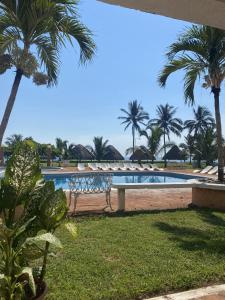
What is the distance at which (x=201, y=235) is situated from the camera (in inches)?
208

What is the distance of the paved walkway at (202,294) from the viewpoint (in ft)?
9.85

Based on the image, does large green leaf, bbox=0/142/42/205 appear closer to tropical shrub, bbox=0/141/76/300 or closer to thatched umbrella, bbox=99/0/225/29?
tropical shrub, bbox=0/141/76/300

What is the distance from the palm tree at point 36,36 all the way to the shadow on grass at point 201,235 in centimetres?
359

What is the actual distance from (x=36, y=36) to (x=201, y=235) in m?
5.05

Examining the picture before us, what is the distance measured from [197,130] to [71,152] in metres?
16.8

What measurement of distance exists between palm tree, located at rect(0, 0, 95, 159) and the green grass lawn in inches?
113

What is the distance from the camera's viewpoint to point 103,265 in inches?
150

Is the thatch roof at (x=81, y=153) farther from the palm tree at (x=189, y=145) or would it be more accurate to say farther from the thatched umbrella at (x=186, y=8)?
the thatched umbrella at (x=186, y=8)

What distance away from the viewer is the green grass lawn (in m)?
3.22


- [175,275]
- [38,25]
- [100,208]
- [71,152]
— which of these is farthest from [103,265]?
[71,152]

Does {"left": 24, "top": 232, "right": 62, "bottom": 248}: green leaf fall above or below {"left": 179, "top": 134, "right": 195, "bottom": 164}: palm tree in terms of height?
below

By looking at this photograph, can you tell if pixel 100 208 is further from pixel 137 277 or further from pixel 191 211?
pixel 137 277

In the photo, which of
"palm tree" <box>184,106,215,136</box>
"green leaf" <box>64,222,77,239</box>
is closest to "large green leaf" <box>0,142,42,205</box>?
"green leaf" <box>64,222,77,239</box>

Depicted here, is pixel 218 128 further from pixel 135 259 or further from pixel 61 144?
pixel 61 144
